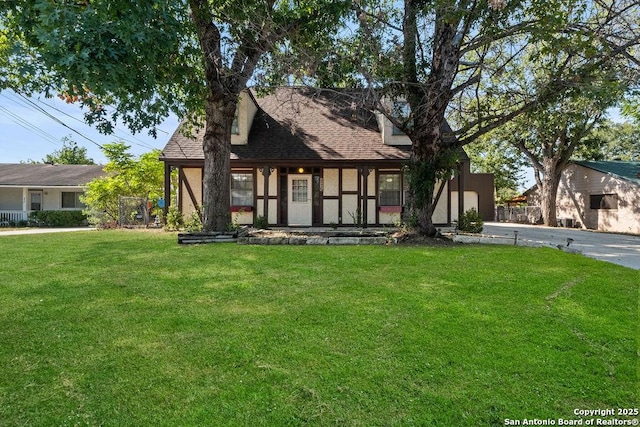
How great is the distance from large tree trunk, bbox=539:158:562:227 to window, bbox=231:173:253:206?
59.6ft

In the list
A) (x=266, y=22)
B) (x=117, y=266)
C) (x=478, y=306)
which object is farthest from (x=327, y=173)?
(x=478, y=306)

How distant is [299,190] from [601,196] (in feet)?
57.7

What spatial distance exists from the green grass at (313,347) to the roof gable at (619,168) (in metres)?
17.5

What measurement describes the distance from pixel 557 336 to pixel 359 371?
1893 millimetres

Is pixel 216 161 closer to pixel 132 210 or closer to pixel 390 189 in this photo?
pixel 390 189

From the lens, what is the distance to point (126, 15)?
10.4 feet

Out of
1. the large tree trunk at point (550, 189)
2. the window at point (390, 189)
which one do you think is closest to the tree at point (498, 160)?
the large tree trunk at point (550, 189)

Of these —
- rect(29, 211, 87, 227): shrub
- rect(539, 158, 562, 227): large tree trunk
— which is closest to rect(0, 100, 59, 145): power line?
rect(29, 211, 87, 227): shrub

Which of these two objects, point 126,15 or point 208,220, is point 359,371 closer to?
point 126,15

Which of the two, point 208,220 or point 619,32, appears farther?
point 208,220

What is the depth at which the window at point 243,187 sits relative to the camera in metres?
14.2

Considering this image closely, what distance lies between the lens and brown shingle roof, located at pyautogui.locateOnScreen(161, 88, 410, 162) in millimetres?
13258

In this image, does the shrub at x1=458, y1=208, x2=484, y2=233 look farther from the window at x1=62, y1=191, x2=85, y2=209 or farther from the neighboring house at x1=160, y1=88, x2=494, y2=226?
the window at x1=62, y1=191, x2=85, y2=209

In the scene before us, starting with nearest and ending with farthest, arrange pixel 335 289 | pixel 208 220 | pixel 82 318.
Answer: pixel 82 318 < pixel 335 289 < pixel 208 220
